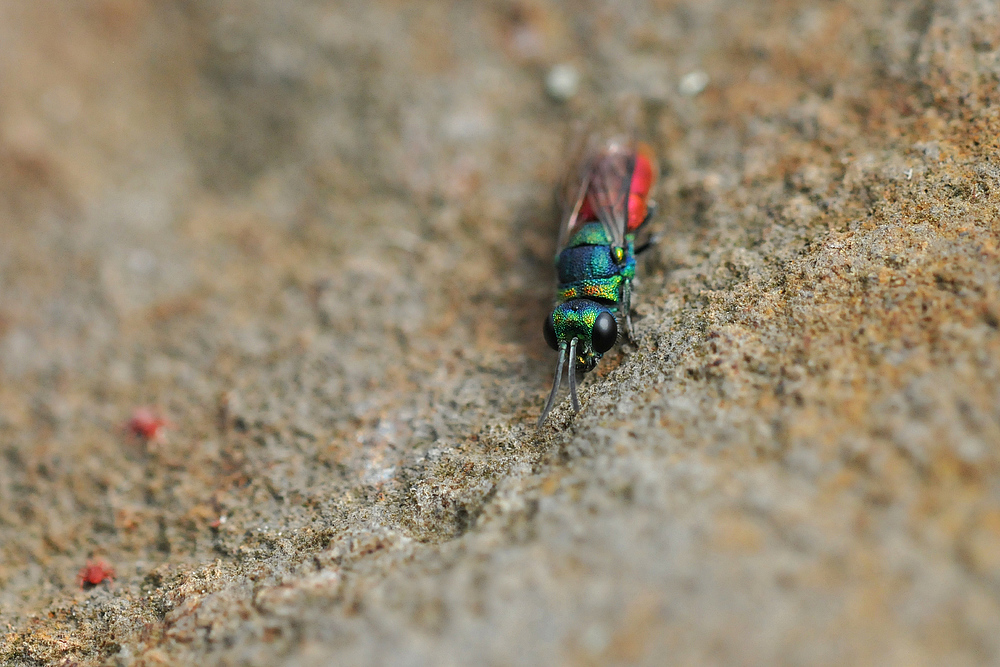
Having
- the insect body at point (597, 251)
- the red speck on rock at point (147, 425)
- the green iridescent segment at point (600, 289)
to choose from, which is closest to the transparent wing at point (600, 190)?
the insect body at point (597, 251)

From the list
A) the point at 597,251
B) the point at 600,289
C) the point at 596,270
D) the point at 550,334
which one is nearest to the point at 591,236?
the point at 597,251

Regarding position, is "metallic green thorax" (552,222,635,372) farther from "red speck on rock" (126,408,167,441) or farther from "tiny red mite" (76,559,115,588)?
"tiny red mite" (76,559,115,588)

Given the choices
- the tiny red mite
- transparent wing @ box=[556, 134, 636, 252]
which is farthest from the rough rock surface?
transparent wing @ box=[556, 134, 636, 252]

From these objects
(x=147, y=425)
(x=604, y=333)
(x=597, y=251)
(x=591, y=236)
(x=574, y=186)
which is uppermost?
(x=574, y=186)

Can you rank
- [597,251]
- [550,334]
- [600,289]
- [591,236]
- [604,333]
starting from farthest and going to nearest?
[591,236]
[597,251]
[600,289]
[550,334]
[604,333]

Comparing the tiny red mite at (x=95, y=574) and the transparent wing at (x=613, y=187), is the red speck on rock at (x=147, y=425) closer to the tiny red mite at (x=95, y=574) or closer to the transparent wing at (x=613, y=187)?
the tiny red mite at (x=95, y=574)

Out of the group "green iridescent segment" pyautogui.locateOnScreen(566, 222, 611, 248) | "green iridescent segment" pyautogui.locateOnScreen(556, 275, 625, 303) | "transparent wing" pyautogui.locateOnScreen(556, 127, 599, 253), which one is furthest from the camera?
"transparent wing" pyautogui.locateOnScreen(556, 127, 599, 253)

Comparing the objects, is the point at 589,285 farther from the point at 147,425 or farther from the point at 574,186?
the point at 147,425
